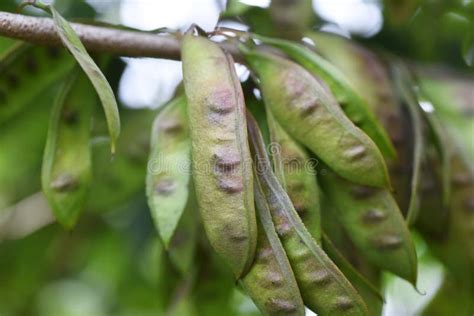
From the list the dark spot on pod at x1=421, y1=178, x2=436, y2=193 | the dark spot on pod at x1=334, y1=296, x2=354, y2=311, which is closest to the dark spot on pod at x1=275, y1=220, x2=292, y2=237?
the dark spot on pod at x1=334, y1=296, x2=354, y2=311

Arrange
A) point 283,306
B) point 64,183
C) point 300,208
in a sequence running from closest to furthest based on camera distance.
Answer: point 283,306, point 300,208, point 64,183

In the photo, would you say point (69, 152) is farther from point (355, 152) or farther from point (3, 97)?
point (355, 152)

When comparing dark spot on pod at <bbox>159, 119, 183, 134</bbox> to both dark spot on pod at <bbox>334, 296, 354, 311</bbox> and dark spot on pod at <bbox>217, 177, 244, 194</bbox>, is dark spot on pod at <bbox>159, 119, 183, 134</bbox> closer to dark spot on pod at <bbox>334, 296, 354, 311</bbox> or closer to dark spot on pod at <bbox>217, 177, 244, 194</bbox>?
dark spot on pod at <bbox>217, 177, 244, 194</bbox>

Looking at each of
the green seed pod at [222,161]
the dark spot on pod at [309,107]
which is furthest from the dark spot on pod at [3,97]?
the dark spot on pod at [309,107]

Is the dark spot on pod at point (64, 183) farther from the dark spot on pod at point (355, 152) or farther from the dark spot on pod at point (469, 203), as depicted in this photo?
the dark spot on pod at point (469, 203)

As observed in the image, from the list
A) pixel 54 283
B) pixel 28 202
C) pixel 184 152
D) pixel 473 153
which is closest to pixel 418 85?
pixel 473 153

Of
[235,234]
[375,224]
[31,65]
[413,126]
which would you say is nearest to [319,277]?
[235,234]

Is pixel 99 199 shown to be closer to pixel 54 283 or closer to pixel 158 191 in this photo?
pixel 158 191
